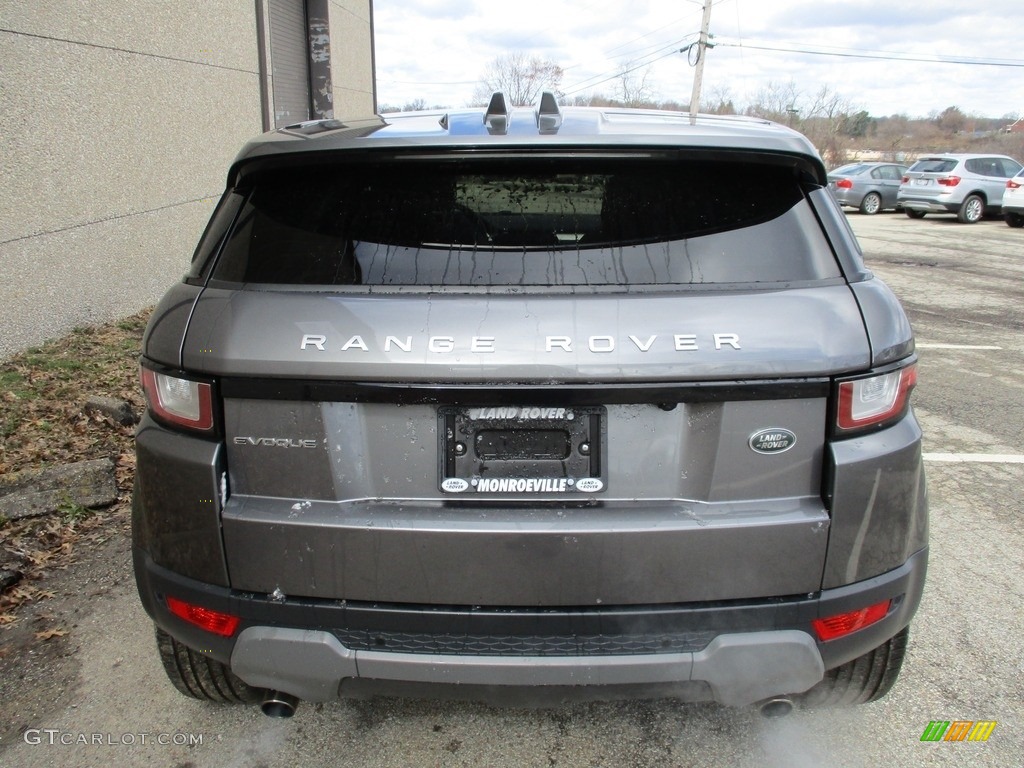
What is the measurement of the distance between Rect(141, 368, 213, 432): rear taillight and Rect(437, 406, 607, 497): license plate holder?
60cm

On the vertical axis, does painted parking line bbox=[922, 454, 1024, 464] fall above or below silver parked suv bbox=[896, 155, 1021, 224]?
below

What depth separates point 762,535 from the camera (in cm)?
188

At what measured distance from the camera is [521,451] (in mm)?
1930

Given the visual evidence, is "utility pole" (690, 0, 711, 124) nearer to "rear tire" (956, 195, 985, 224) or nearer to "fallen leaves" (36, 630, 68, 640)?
"rear tire" (956, 195, 985, 224)

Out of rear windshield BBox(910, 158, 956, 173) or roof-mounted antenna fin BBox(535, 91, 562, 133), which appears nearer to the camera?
roof-mounted antenna fin BBox(535, 91, 562, 133)

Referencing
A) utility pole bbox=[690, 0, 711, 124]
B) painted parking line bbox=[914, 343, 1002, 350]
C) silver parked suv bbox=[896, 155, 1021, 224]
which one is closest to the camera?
painted parking line bbox=[914, 343, 1002, 350]

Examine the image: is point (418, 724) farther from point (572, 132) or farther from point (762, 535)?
point (572, 132)

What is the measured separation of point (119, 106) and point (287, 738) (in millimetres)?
6726

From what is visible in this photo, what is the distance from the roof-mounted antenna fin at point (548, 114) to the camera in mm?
2096

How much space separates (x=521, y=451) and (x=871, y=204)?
1000 inches

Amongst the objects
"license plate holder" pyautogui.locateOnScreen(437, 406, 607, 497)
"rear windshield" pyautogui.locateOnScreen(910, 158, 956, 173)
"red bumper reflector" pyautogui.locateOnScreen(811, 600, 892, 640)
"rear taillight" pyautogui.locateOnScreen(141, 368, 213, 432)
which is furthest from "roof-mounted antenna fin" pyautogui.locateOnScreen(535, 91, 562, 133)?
"rear windshield" pyautogui.locateOnScreen(910, 158, 956, 173)

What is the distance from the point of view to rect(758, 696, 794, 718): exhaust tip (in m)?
2.08

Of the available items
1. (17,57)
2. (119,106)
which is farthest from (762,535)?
(119,106)
